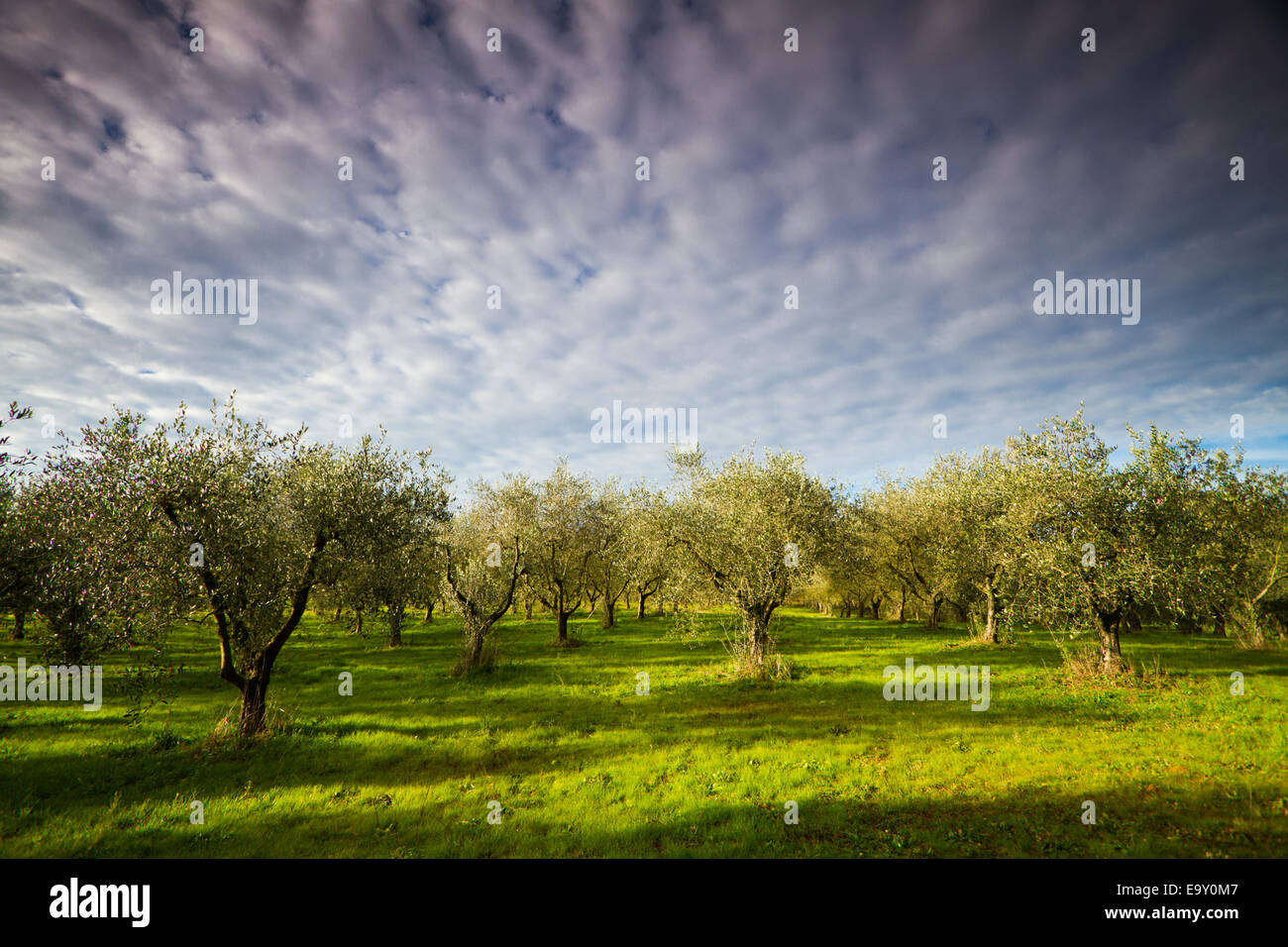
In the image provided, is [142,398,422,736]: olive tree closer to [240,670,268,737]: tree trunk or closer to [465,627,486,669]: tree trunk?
[240,670,268,737]: tree trunk

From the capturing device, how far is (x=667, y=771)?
50.7 ft

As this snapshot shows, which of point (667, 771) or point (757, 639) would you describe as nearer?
point (667, 771)

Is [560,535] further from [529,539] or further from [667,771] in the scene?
[667,771]

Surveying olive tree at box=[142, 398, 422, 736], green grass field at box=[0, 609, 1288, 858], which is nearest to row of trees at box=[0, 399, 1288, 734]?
olive tree at box=[142, 398, 422, 736]

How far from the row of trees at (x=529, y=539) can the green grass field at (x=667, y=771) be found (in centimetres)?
366

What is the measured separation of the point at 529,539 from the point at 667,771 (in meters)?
25.6

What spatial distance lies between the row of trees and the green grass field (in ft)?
12.0

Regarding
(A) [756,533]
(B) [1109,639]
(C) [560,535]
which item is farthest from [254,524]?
(B) [1109,639]

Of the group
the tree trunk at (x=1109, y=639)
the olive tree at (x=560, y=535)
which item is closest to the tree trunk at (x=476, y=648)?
the olive tree at (x=560, y=535)

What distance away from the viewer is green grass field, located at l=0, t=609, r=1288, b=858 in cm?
1103
